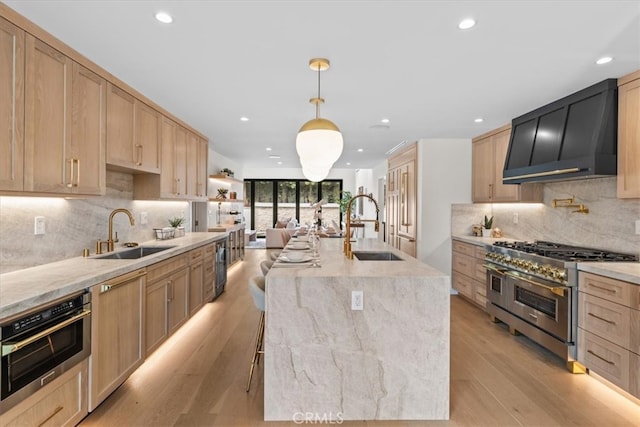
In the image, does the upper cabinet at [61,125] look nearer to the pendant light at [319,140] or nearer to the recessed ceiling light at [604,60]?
the pendant light at [319,140]

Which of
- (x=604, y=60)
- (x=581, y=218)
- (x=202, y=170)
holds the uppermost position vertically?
(x=604, y=60)

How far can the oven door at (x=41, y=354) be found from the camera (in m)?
1.55

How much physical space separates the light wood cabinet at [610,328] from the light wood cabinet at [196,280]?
12.2ft

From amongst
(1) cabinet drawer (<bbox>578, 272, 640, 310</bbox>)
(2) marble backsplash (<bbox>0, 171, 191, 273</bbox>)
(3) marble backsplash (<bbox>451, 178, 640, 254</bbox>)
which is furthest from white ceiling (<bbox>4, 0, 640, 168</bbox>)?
(1) cabinet drawer (<bbox>578, 272, 640, 310</bbox>)

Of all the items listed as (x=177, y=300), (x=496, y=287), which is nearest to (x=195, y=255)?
(x=177, y=300)

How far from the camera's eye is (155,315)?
9.45ft

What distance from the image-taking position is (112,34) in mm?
2162

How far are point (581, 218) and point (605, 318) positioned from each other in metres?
1.42

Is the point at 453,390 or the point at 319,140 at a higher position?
the point at 319,140

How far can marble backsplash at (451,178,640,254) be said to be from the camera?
3043 mm

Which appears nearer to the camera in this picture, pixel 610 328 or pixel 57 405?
pixel 57 405

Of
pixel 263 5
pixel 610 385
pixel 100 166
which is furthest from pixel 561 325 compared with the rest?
pixel 100 166

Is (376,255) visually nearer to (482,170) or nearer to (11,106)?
(482,170)

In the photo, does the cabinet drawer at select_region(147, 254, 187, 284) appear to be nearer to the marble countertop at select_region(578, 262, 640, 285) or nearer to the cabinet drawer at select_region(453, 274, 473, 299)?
the marble countertop at select_region(578, 262, 640, 285)
